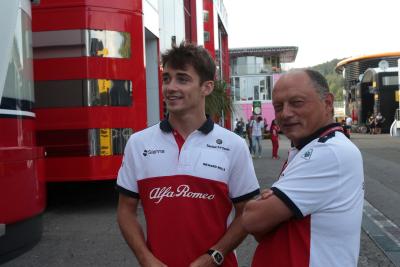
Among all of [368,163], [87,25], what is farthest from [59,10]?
[368,163]

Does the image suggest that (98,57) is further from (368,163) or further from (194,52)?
(368,163)

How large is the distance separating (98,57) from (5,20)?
5606 millimetres

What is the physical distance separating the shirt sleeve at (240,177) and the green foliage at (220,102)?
52.9 ft

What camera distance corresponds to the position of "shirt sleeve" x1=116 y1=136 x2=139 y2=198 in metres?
2.62

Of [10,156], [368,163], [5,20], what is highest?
[5,20]

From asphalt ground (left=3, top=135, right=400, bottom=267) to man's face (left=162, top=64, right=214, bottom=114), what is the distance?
341cm

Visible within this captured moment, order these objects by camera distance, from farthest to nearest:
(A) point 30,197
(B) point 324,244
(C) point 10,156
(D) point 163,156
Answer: (A) point 30,197
(C) point 10,156
(D) point 163,156
(B) point 324,244

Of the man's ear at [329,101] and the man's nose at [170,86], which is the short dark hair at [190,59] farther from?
the man's ear at [329,101]

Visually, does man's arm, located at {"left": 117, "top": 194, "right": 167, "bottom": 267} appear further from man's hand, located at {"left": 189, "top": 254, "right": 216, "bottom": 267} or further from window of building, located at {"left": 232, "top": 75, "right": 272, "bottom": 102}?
window of building, located at {"left": 232, "top": 75, "right": 272, "bottom": 102}

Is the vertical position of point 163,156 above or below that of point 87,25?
below

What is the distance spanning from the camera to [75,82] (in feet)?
27.9

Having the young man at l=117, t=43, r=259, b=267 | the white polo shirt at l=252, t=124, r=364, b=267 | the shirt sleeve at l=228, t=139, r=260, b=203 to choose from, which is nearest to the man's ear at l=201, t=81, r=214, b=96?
the young man at l=117, t=43, r=259, b=267

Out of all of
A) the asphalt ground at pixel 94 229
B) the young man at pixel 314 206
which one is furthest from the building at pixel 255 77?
the young man at pixel 314 206

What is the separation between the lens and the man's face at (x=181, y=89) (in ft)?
8.46
